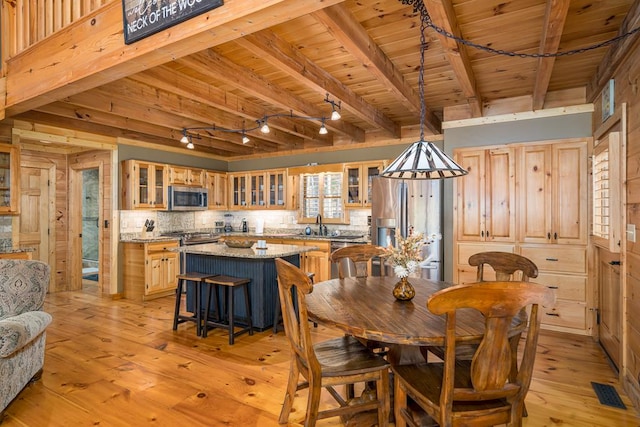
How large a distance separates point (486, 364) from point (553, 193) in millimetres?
3245

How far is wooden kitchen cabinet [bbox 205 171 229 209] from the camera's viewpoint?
6848mm

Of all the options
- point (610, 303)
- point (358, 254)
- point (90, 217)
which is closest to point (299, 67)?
point (358, 254)

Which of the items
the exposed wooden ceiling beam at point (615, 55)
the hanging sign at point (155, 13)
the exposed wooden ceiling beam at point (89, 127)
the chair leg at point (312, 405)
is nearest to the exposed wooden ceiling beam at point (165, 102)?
the exposed wooden ceiling beam at point (89, 127)

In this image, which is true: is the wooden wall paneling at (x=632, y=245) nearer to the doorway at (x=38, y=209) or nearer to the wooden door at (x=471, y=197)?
the wooden door at (x=471, y=197)

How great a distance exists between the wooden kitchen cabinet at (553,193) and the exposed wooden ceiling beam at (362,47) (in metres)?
1.63

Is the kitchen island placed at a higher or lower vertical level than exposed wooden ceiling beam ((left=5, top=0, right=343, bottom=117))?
lower

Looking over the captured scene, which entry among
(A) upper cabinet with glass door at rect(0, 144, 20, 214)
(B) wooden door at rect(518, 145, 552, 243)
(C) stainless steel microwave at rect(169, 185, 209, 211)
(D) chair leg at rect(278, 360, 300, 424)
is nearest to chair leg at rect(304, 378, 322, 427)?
(D) chair leg at rect(278, 360, 300, 424)

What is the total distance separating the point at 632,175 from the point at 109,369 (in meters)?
4.36

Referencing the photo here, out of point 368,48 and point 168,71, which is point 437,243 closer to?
point 368,48

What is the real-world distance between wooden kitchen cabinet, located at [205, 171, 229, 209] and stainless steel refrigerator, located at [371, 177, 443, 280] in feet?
11.3

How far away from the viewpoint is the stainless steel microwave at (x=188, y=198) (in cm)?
605

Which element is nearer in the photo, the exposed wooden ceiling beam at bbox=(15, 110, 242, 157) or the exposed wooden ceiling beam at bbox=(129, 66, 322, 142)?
the exposed wooden ceiling beam at bbox=(129, 66, 322, 142)

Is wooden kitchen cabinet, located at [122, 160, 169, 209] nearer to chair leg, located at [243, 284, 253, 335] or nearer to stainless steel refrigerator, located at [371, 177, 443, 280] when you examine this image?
chair leg, located at [243, 284, 253, 335]

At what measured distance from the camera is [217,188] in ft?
23.0
